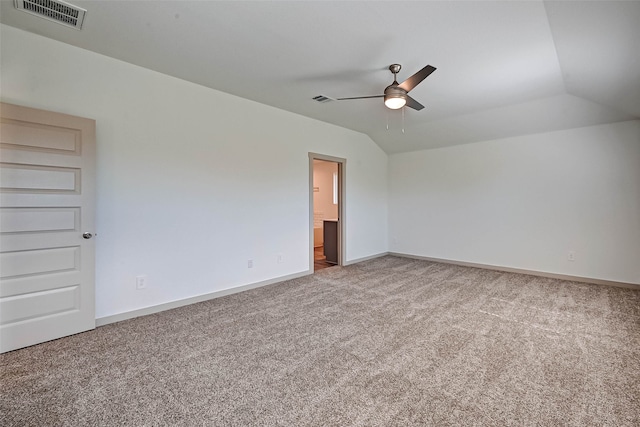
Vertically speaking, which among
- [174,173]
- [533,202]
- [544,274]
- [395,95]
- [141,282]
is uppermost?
[395,95]

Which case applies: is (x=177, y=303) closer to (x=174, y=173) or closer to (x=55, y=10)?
(x=174, y=173)

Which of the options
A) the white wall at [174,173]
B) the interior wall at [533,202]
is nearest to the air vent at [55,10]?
the white wall at [174,173]

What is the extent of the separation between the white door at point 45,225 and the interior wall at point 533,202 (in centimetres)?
575

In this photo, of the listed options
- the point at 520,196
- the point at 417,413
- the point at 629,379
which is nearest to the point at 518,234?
the point at 520,196

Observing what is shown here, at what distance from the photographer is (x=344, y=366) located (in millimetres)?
2252

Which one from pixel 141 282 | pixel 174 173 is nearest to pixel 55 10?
pixel 174 173

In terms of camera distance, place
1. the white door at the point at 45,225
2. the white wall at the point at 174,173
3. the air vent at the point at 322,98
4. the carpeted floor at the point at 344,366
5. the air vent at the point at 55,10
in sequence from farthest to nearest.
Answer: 1. the air vent at the point at 322,98
2. the white wall at the point at 174,173
3. the white door at the point at 45,225
4. the air vent at the point at 55,10
5. the carpeted floor at the point at 344,366

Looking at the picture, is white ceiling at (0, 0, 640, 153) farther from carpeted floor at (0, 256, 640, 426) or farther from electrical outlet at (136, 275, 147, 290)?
carpeted floor at (0, 256, 640, 426)

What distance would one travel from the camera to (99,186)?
2986mm

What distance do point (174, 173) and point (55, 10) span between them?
1.69 m

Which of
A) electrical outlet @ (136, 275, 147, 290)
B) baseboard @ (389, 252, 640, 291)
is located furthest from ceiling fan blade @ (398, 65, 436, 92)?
baseboard @ (389, 252, 640, 291)

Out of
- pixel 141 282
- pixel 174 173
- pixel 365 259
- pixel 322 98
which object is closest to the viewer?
pixel 141 282

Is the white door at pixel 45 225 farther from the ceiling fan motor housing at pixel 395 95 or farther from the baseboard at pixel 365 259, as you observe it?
the baseboard at pixel 365 259

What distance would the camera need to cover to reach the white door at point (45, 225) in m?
2.46
